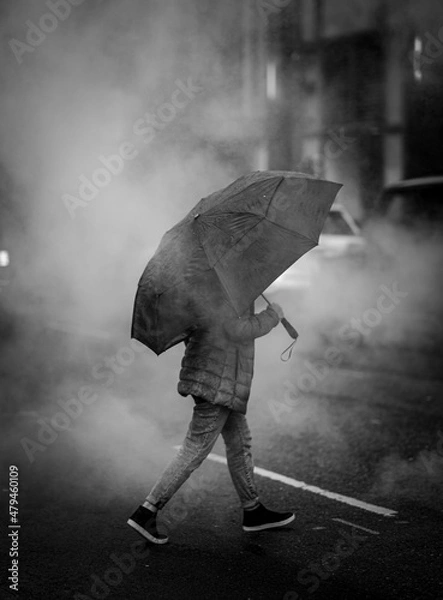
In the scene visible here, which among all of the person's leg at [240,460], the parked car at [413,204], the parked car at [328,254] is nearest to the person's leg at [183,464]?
the person's leg at [240,460]

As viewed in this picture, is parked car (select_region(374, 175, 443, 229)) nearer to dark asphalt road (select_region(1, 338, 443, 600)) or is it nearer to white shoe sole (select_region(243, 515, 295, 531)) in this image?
dark asphalt road (select_region(1, 338, 443, 600))

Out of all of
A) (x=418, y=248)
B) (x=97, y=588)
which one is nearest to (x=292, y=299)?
(x=418, y=248)

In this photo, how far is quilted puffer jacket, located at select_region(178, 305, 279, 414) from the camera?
10.5 ft

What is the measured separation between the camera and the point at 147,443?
4.68 metres

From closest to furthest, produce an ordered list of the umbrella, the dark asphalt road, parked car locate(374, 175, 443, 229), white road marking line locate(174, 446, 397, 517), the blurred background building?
1. the dark asphalt road
2. the umbrella
3. white road marking line locate(174, 446, 397, 517)
4. parked car locate(374, 175, 443, 229)
5. the blurred background building

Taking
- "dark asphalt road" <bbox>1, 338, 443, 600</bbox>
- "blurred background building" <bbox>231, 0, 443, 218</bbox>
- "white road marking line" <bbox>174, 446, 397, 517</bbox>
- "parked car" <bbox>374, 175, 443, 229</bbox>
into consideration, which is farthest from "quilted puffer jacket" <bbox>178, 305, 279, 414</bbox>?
"blurred background building" <bbox>231, 0, 443, 218</bbox>

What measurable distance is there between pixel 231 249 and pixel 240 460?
1009 mm

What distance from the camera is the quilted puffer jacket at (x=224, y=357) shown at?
10.5 ft

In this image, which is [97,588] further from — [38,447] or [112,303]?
[112,303]

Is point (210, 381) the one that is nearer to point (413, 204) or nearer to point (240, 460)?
point (240, 460)

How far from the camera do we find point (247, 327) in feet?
10.4

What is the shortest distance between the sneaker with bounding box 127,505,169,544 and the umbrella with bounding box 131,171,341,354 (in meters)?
0.72

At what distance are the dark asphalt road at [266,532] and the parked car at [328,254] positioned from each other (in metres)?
2.73

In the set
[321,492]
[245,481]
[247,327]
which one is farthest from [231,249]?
[321,492]
